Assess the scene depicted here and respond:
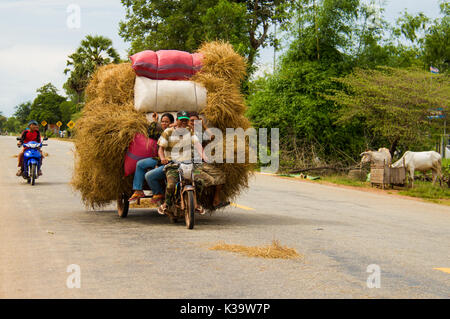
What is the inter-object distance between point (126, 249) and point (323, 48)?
23032 mm

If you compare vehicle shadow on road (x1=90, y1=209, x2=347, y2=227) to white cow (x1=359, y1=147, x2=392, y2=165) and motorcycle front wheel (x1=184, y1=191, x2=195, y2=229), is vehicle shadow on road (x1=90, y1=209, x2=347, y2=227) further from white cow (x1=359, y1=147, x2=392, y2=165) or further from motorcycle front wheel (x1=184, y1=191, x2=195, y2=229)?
white cow (x1=359, y1=147, x2=392, y2=165)

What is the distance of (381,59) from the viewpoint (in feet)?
92.2

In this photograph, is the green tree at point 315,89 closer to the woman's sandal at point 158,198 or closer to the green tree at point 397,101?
the green tree at point 397,101

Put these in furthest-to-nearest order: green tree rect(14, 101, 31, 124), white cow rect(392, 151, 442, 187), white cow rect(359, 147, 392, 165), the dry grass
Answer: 1. green tree rect(14, 101, 31, 124)
2. white cow rect(359, 147, 392, 165)
3. white cow rect(392, 151, 442, 187)
4. the dry grass

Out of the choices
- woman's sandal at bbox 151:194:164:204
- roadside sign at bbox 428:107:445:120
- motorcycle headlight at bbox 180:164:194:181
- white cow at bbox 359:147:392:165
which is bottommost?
woman's sandal at bbox 151:194:164:204

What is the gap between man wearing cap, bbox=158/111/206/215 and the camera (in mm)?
9047

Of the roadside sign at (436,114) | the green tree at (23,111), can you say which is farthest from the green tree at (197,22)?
the green tree at (23,111)

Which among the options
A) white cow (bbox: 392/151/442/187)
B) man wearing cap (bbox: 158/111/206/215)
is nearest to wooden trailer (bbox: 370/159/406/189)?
white cow (bbox: 392/151/442/187)

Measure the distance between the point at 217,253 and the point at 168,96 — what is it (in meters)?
3.57

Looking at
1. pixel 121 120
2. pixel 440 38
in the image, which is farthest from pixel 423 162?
pixel 440 38

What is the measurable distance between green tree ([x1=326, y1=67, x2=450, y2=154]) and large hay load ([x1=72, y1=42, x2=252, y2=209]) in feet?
47.2

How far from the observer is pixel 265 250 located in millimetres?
7035

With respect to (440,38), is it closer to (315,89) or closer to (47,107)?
(315,89)

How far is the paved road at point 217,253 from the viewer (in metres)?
5.30
